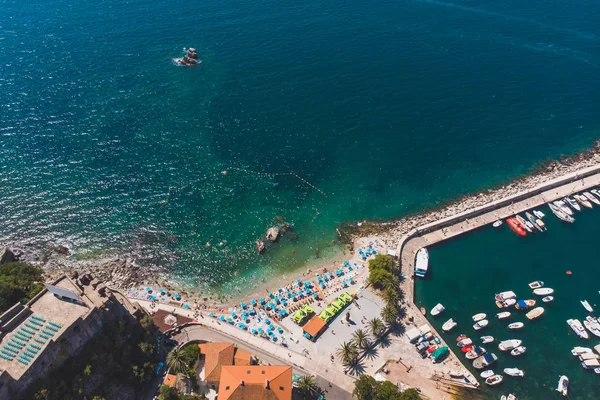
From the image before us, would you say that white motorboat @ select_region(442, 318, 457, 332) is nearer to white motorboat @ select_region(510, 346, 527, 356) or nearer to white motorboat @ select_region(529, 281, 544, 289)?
white motorboat @ select_region(510, 346, 527, 356)

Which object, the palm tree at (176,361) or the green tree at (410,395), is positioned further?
the palm tree at (176,361)

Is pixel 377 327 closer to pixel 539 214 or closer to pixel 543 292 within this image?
pixel 543 292

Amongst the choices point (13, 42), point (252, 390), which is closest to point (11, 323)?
point (252, 390)

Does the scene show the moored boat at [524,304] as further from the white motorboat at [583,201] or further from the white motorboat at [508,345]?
the white motorboat at [583,201]

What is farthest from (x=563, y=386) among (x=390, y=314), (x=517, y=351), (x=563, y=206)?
(x=563, y=206)

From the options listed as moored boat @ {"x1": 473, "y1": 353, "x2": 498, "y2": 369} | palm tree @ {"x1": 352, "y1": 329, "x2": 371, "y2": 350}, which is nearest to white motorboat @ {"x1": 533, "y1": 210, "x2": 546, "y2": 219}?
moored boat @ {"x1": 473, "y1": 353, "x2": 498, "y2": 369}

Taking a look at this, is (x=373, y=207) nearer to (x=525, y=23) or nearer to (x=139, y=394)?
(x=139, y=394)

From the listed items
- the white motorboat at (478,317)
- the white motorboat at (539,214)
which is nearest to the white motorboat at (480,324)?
the white motorboat at (478,317)
